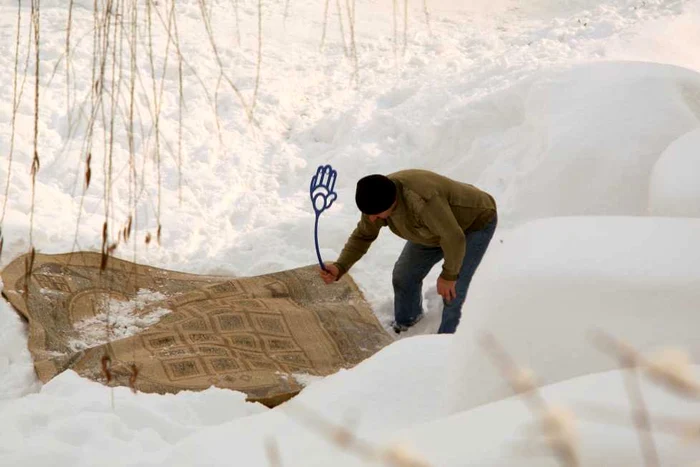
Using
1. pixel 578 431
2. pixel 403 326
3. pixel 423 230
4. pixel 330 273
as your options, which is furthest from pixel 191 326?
pixel 578 431

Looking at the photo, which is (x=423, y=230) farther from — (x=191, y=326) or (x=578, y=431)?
(x=578, y=431)

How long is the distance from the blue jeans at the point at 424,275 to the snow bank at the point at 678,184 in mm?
722

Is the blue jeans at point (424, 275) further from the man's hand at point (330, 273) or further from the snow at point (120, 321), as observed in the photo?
the snow at point (120, 321)

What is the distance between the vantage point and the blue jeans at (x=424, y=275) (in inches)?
138

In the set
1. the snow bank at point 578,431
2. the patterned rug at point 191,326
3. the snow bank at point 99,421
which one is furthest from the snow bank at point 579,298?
the patterned rug at point 191,326

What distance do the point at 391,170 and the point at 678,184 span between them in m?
2.30

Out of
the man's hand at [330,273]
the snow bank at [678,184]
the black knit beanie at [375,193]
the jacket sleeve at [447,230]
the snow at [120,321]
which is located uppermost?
the snow bank at [678,184]

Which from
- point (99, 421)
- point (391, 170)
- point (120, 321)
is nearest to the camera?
point (99, 421)

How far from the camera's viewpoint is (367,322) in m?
3.79

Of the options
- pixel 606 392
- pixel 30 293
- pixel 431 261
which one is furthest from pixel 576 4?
pixel 606 392

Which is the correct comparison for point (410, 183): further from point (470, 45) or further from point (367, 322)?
point (470, 45)

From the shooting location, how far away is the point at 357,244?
3.48 m

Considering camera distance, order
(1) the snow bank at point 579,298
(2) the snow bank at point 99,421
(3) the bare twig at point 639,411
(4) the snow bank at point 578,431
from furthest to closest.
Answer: (2) the snow bank at point 99,421, (1) the snow bank at point 579,298, (4) the snow bank at point 578,431, (3) the bare twig at point 639,411

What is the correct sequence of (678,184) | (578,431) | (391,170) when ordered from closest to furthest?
(578,431) → (678,184) → (391,170)
